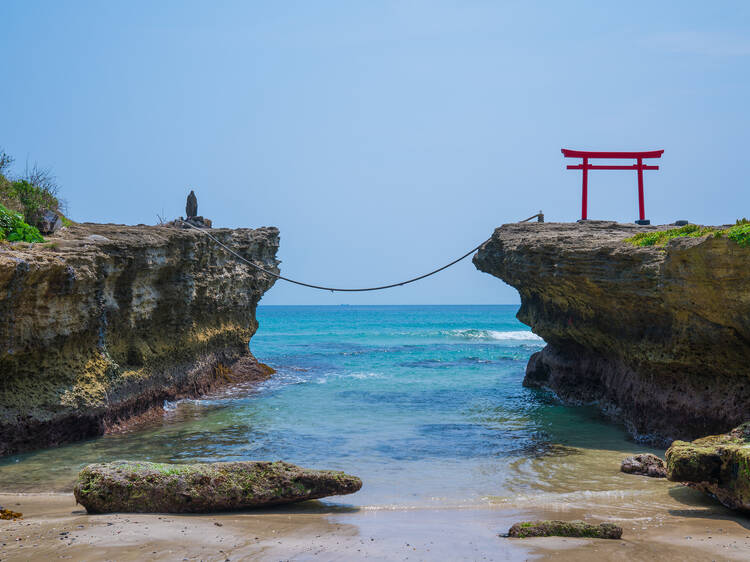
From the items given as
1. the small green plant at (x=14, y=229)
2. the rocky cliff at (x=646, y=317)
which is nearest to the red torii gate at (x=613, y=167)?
the rocky cliff at (x=646, y=317)

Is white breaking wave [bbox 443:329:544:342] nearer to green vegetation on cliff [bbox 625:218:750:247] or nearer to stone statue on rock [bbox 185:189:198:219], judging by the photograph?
stone statue on rock [bbox 185:189:198:219]

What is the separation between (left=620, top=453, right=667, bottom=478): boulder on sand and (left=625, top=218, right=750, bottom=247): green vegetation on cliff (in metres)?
3.18

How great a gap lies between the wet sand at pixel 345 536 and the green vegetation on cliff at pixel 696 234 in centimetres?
341

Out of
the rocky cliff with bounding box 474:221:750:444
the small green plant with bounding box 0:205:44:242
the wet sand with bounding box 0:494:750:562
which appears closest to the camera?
the wet sand with bounding box 0:494:750:562

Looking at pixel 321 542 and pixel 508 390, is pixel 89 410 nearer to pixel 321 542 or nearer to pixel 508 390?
pixel 321 542

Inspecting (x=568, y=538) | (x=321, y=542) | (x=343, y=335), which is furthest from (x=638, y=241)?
(x=343, y=335)

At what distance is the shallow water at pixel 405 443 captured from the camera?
780 cm

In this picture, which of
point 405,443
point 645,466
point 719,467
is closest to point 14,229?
point 405,443

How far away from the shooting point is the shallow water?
7801 millimetres

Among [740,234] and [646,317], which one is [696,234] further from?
[646,317]

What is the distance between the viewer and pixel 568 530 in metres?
5.73

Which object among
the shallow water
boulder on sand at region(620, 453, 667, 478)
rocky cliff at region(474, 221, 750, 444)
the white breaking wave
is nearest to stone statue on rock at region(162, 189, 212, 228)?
the shallow water

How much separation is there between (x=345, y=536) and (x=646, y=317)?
7.17 metres

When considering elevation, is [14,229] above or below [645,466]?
above
